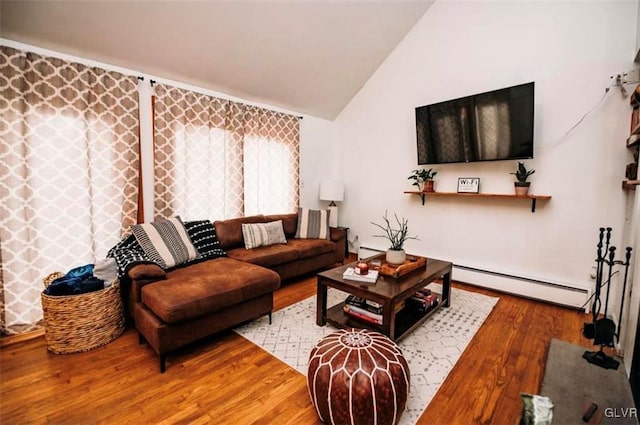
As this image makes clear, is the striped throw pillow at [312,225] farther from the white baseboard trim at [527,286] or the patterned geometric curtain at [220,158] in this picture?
the white baseboard trim at [527,286]

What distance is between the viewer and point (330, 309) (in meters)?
2.66

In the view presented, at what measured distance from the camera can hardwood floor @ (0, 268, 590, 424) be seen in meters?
1.55

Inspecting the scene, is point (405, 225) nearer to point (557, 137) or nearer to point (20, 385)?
point (557, 137)

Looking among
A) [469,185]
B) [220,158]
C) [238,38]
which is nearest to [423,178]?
[469,185]

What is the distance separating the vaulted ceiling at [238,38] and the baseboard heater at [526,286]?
10.4 ft

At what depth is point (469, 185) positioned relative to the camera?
3562 millimetres

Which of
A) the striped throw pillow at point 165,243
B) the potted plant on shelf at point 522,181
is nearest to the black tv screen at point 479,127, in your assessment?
the potted plant on shelf at point 522,181

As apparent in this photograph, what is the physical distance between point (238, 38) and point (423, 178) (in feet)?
9.26

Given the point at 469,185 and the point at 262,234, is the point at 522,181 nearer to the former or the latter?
the point at 469,185

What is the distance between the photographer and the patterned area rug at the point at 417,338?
182cm

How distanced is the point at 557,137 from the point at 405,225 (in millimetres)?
1973

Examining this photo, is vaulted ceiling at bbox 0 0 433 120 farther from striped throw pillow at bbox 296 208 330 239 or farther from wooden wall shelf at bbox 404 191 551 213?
wooden wall shelf at bbox 404 191 551 213

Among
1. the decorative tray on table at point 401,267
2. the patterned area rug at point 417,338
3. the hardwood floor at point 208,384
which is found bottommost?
the hardwood floor at point 208,384

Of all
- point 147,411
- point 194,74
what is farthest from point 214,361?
point 194,74
